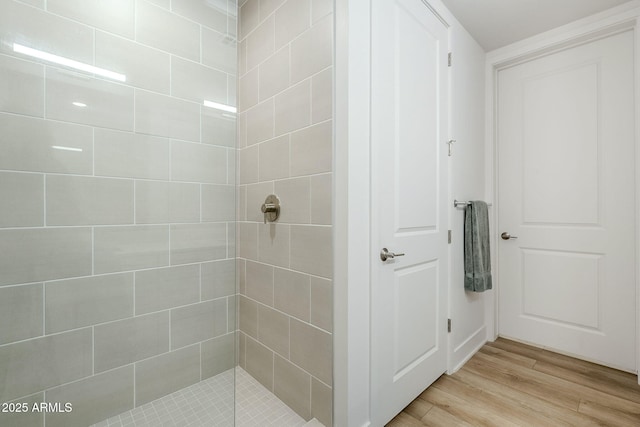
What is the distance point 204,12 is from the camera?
130cm

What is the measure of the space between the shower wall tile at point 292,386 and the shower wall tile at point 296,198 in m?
0.71

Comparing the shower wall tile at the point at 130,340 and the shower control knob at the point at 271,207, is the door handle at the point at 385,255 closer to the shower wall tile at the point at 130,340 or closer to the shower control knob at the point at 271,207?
the shower control knob at the point at 271,207

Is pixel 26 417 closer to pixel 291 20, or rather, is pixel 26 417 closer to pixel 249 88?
pixel 249 88

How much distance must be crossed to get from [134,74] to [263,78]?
65cm

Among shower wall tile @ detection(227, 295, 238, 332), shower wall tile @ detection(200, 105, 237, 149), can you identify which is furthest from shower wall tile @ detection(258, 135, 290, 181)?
shower wall tile @ detection(227, 295, 238, 332)

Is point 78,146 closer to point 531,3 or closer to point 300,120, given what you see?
point 300,120

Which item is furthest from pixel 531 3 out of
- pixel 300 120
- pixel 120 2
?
pixel 120 2

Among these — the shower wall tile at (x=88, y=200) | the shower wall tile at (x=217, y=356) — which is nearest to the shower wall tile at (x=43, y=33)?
the shower wall tile at (x=88, y=200)

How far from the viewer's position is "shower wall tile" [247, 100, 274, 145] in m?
1.54

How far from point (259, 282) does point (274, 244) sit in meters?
0.27

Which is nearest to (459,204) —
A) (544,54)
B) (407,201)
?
(407,201)

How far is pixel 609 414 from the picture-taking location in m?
1.45

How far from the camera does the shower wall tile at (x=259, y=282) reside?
1.55 metres

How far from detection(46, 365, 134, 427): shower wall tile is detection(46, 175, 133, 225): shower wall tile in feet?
1.98
